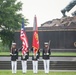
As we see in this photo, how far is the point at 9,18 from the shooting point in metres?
44.3

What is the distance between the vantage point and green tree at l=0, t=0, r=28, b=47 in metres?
44.4

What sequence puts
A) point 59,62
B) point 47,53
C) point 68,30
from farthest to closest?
point 68,30 → point 59,62 → point 47,53

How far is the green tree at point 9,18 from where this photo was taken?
44.4 m

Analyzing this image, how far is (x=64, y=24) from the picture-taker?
3597cm

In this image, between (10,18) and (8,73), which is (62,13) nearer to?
(10,18)

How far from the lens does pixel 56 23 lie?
36625mm

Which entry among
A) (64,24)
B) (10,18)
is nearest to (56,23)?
(64,24)

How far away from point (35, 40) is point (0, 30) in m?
25.8

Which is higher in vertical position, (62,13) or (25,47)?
(62,13)

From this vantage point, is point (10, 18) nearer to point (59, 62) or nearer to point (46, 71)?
point (59, 62)

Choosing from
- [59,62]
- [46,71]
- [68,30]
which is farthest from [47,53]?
[68,30]

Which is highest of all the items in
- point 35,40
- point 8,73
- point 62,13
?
point 62,13

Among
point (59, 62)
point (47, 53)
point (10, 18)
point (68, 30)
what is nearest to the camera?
point (47, 53)

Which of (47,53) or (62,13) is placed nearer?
(47,53)
